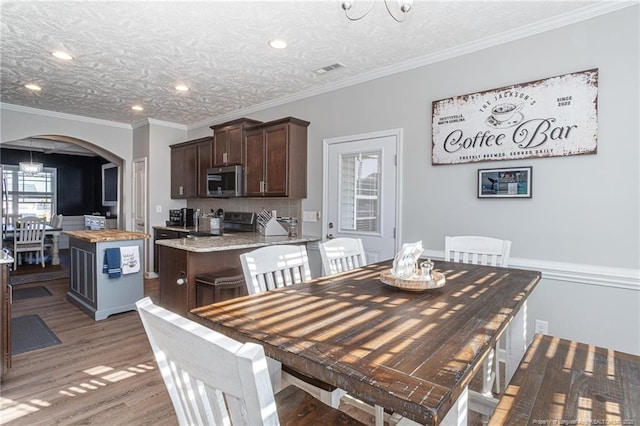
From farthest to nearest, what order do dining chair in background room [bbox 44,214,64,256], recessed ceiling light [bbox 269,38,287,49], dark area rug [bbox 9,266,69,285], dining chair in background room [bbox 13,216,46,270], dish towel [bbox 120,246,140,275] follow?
dining chair in background room [bbox 44,214,64,256] < dining chair in background room [bbox 13,216,46,270] < dark area rug [bbox 9,266,69,285] < dish towel [bbox 120,246,140,275] < recessed ceiling light [bbox 269,38,287,49]

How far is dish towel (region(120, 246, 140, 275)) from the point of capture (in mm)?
3788

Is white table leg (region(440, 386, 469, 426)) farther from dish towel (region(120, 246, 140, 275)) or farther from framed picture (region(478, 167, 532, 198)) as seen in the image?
dish towel (region(120, 246, 140, 275))

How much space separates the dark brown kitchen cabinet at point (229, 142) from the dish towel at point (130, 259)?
5.59ft

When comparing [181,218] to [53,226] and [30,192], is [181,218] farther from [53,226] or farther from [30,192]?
[30,192]

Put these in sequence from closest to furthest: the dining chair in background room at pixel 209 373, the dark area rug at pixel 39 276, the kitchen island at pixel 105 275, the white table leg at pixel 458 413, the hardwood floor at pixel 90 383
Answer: the dining chair in background room at pixel 209 373 < the white table leg at pixel 458 413 < the hardwood floor at pixel 90 383 < the kitchen island at pixel 105 275 < the dark area rug at pixel 39 276

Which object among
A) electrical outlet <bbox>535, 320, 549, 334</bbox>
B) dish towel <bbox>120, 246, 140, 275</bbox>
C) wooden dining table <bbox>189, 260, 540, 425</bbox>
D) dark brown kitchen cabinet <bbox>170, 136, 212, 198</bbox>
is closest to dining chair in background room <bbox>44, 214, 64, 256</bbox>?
dark brown kitchen cabinet <bbox>170, 136, 212, 198</bbox>

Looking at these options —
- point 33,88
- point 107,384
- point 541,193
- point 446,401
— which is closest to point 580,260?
point 541,193

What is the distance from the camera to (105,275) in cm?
371

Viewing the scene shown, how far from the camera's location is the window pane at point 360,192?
3568 mm

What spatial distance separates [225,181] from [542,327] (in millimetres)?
4067

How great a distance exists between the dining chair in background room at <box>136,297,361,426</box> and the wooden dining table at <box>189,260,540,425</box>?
245 mm

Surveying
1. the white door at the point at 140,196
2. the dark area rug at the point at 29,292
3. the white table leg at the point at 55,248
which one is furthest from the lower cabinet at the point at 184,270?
the white table leg at the point at 55,248

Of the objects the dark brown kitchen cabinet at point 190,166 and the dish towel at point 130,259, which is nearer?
the dish towel at point 130,259

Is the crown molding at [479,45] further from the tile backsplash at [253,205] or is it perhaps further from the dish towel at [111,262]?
the dish towel at [111,262]
